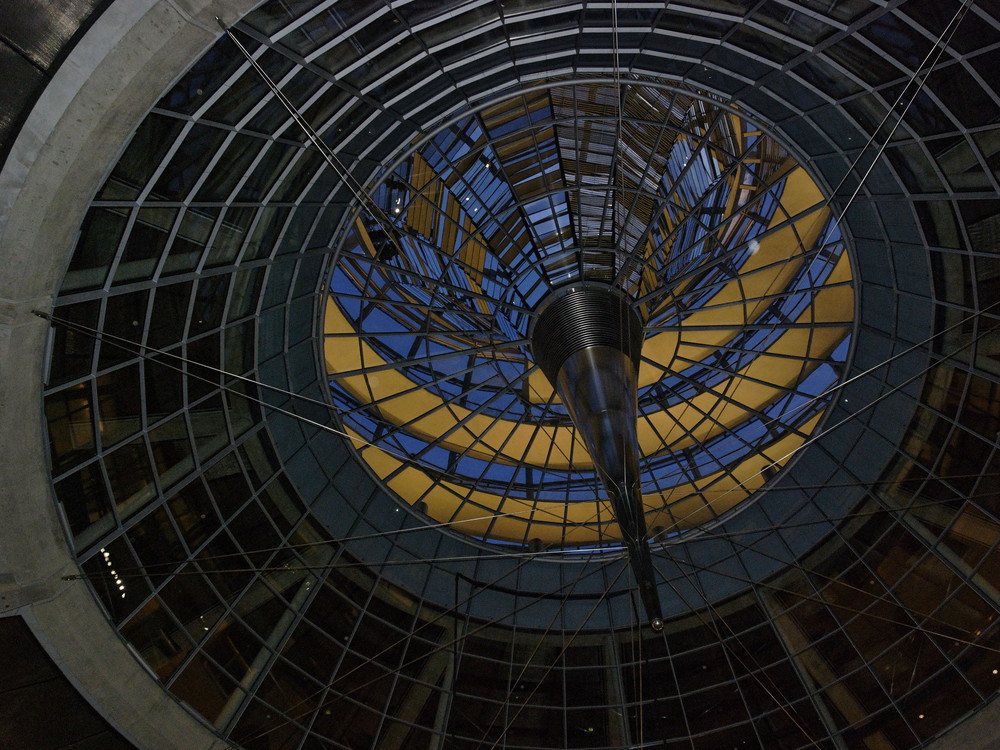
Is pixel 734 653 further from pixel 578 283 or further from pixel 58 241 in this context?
pixel 58 241

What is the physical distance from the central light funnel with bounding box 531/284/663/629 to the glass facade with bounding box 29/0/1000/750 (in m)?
1.02

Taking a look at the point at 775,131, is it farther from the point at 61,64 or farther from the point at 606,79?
the point at 61,64

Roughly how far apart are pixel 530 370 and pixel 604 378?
470 centimetres

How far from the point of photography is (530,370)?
25516 mm

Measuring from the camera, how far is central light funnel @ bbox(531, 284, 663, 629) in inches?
699

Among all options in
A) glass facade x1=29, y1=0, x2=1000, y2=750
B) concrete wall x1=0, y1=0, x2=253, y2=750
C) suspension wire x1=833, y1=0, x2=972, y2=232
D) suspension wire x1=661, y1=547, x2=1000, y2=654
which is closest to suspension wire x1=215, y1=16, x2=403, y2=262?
glass facade x1=29, y1=0, x2=1000, y2=750

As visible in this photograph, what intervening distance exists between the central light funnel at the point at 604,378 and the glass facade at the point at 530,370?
3.35 feet

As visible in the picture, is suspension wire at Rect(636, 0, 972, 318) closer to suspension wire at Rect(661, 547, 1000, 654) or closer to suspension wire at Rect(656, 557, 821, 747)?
suspension wire at Rect(661, 547, 1000, 654)

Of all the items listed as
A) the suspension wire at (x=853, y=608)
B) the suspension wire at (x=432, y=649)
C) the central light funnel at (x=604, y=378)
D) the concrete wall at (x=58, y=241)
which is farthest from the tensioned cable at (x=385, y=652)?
the central light funnel at (x=604, y=378)

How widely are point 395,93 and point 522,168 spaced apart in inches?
288

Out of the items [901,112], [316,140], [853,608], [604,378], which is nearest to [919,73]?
[901,112]

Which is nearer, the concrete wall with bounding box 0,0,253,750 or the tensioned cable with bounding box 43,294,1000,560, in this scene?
the concrete wall with bounding box 0,0,253,750

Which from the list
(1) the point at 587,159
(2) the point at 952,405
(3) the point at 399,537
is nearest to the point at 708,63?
(1) the point at 587,159

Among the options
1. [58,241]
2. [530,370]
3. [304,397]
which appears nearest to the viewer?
[58,241]
